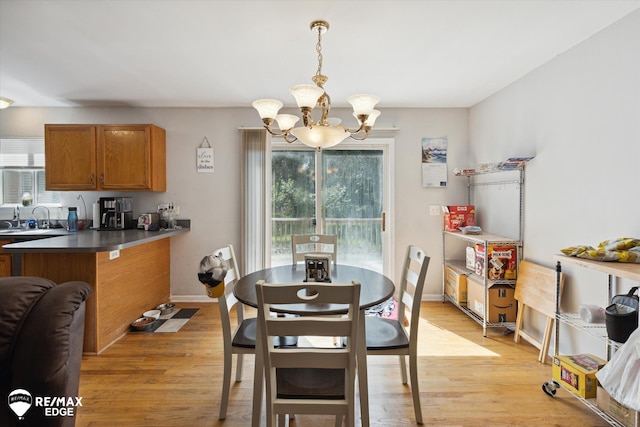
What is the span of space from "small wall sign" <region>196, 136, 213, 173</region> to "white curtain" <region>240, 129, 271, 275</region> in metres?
0.43

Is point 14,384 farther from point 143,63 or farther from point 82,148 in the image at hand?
point 82,148

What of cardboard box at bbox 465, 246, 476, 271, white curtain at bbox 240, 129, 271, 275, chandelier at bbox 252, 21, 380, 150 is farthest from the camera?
white curtain at bbox 240, 129, 271, 275

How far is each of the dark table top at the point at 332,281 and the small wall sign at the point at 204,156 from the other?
6.91 ft

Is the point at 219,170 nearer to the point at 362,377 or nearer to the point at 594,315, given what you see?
the point at 362,377

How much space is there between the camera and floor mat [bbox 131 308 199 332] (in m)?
3.12

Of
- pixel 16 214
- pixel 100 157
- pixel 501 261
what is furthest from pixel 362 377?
pixel 16 214

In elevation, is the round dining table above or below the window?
below

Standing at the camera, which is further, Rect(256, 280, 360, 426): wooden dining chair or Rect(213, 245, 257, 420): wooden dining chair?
Rect(213, 245, 257, 420): wooden dining chair

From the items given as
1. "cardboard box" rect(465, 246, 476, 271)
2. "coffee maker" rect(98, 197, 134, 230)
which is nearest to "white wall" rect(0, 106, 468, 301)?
"coffee maker" rect(98, 197, 134, 230)

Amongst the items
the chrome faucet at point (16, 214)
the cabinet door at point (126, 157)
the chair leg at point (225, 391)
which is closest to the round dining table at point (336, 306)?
the chair leg at point (225, 391)

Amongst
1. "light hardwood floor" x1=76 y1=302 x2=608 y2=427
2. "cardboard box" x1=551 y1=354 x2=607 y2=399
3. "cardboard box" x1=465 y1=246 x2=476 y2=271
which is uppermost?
"cardboard box" x1=465 y1=246 x2=476 y2=271

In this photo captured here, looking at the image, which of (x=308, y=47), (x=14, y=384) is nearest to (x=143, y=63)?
(x=308, y=47)

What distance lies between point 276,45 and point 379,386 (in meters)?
2.51

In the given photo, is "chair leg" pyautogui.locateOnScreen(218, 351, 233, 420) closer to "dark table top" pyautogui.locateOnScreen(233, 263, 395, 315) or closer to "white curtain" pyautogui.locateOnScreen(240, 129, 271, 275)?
"dark table top" pyautogui.locateOnScreen(233, 263, 395, 315)
